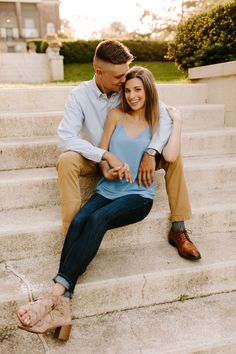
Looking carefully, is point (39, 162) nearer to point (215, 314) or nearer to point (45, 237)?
point (45, 237)

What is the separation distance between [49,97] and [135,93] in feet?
5.19

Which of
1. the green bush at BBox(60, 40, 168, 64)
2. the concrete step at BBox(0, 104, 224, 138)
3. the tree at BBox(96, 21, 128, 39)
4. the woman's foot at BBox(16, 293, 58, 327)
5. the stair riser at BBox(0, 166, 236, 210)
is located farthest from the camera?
the tree at BBox(96, 21, 128, 39)

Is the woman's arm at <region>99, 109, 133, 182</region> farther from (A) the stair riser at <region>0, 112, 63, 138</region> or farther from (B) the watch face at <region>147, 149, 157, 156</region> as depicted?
(A) the stair riser at <region>0, 112, 63, 138</region>

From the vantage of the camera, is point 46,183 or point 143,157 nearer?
point 143,157

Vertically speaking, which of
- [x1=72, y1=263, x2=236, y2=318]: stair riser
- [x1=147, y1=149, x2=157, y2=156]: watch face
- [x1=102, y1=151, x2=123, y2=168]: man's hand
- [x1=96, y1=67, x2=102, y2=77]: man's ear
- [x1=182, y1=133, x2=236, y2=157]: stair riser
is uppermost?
[x1=96, y1=67, x2=102, y2=77]: man's ear

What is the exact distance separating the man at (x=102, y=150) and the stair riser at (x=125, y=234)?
14 centimetres

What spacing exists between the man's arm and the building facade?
34.5m

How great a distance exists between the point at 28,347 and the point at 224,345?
1027 millimetres

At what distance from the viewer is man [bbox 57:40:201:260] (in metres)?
2.17

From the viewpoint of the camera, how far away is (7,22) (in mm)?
34781

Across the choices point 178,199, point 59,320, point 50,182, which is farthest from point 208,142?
point 59,320

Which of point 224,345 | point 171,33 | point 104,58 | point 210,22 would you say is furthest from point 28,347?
point 171,33

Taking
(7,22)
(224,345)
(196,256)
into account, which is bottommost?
(224,345)

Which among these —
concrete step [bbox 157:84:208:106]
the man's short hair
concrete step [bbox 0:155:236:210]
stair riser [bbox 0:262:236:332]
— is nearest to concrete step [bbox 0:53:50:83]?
concrete step [bbox 157:84:208:106]
